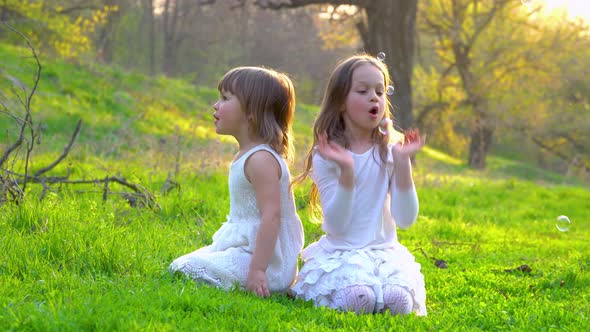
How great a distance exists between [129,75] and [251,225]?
1868 centimetres

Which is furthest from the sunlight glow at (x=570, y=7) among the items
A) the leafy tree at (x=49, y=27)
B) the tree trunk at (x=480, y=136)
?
the leafy tree at (x=49, y=27)

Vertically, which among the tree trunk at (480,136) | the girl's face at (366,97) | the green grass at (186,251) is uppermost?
the girl's face at (366,97)

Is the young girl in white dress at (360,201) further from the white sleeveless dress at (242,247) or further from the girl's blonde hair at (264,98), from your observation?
the girl's blonde hair at (264,98)

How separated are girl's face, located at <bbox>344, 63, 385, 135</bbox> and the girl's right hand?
252 mm

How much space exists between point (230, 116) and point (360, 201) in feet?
3.10

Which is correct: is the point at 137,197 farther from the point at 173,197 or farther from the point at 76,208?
the point at 76,208

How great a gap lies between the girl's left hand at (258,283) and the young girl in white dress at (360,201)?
0.83ft

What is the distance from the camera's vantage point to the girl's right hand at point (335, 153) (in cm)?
362

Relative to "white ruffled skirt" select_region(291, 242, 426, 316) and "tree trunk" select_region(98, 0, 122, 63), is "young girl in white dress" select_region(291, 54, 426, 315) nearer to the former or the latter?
"white ruffled skirt" select_region(291, 242, 426, 316)

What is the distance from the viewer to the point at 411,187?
3.82 meters

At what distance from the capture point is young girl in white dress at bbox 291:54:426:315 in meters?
3.66

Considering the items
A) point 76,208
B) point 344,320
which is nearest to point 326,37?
point 76,208

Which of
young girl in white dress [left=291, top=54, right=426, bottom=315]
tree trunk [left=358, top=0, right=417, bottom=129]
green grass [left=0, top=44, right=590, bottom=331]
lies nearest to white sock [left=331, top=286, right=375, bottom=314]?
young girl in white dress [left=291, top=54, right=426, bottom=315]

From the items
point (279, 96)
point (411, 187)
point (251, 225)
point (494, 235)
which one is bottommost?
point (494, 235)
